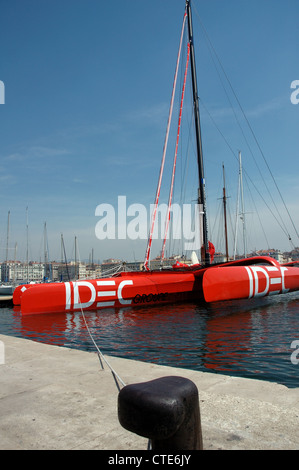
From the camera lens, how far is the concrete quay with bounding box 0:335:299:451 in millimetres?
2135

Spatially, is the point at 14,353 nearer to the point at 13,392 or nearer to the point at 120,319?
the point at 13,392

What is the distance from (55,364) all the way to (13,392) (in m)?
1.01

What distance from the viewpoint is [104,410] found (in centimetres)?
263

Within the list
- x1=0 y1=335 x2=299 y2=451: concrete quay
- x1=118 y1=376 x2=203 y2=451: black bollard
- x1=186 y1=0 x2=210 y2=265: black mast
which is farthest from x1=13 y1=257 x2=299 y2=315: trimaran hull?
x1=118 y1=376 x2=203 y2=451: black bollard

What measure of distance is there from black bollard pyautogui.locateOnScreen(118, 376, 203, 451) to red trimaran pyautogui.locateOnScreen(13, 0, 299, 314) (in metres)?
10.2

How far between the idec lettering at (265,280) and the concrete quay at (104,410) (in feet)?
31.2

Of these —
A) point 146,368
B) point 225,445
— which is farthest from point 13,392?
point 225,445

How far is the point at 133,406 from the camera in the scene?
1529mm

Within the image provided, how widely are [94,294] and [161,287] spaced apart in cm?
284

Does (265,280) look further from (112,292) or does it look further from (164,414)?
(164,414)

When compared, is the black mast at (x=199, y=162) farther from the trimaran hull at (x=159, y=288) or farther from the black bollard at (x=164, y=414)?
the black bollard at (x=164, y=414)

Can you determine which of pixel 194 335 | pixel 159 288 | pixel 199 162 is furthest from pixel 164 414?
pixel 199 162

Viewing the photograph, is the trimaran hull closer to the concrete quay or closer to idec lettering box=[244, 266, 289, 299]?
idec lettering box=[244, 266, 289, 299]
